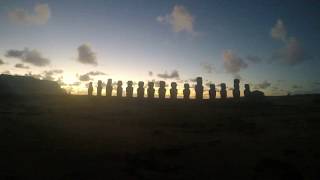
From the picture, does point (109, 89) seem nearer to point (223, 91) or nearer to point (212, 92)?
point (212, 92)

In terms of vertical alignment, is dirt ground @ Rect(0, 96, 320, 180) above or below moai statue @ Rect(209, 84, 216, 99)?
below

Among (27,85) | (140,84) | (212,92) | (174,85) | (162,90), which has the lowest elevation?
(212,92)

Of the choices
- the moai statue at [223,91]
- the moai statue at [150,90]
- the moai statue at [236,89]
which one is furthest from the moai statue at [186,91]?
the moai statue at [236,89]

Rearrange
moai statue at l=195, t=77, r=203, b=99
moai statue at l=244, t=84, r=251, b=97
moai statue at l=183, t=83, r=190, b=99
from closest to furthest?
moai statue at l=244, t=84, r=251, b=97, moai statue at l=195, t=77, r=203, b=99, moai statue at l=183, t=83, r=190, b=99

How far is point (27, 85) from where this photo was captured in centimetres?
5528

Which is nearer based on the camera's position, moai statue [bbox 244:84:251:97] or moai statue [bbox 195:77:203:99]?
moai statue [bbox 244:84:251:97]

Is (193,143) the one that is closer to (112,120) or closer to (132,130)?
(132,130)

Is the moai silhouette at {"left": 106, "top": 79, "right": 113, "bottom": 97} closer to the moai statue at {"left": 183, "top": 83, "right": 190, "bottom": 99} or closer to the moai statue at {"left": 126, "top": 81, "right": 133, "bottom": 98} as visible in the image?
the moai statue at {"left": 126, "top": 81, "right": 133, "bottom": 98}

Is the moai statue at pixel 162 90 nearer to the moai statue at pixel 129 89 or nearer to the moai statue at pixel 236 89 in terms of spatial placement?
the moai statue at pixel 129 89

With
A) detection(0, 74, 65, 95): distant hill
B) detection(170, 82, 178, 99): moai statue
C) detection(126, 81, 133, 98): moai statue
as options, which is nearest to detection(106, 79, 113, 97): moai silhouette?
detection(126, 81, 133, 98): moai statue

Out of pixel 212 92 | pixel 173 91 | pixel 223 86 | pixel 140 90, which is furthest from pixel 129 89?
pixel 223 86

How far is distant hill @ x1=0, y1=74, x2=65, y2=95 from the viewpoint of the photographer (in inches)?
1911

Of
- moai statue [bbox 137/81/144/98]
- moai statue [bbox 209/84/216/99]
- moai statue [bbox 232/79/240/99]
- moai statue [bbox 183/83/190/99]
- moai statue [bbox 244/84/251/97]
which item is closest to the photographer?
moai statue [bbox 244/84/251/97]

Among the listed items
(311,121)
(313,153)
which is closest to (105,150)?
(313,153)
